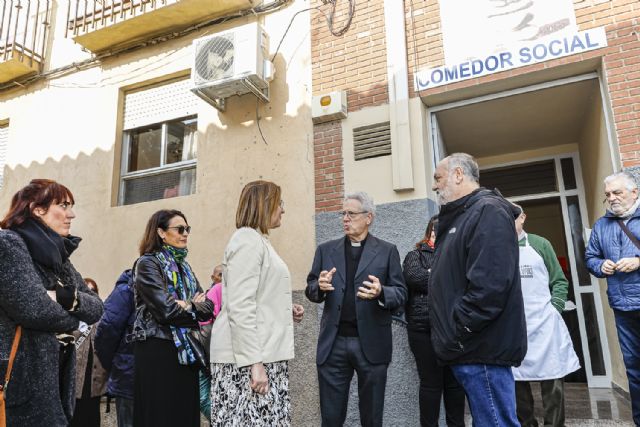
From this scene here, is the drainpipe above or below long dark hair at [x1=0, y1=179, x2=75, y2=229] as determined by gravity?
above

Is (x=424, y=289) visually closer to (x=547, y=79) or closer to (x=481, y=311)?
(x=481, y=311)

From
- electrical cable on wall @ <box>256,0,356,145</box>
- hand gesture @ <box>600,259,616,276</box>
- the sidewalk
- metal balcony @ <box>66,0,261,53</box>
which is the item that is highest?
metal balcony @ <box>66,0,261,53</box>

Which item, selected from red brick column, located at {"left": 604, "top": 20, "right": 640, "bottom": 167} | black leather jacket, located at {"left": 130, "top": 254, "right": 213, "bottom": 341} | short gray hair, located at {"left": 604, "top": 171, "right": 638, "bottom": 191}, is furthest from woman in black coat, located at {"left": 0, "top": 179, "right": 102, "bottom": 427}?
red brick column, located at {"left": 604, "top": 20, "right": 640, "bottom": 167}

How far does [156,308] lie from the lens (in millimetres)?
3033

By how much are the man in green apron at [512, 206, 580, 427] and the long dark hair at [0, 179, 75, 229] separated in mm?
3472

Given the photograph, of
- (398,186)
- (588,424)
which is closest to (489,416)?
(588,424)

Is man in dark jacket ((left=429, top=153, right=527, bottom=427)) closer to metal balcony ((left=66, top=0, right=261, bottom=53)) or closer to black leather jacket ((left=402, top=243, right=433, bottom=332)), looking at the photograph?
black leather jacket ((left=402, top=243, right=433, bottom=332))

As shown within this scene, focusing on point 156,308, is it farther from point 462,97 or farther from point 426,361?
point 462,97

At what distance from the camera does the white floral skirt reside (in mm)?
2648

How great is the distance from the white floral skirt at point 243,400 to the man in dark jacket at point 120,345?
→ 1170mm

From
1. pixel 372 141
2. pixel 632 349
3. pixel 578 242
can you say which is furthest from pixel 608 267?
pixel 578 242

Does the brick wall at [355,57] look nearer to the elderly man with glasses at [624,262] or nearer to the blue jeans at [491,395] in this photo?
the elderly man with glasses at [624,262]

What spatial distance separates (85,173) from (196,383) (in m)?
5.28

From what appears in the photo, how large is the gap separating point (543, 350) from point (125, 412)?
3293 millimetres
